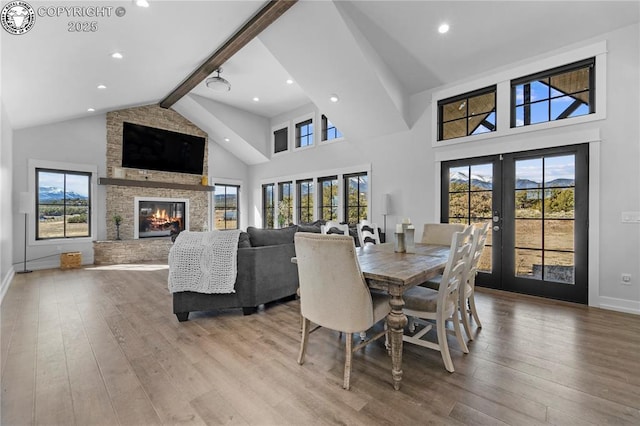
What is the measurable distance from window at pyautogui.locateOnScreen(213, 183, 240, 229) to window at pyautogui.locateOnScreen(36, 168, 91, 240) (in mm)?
2953

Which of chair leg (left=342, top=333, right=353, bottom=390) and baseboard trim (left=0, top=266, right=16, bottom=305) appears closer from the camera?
chair leg (left=342, top=333, right=353, bottom=390)

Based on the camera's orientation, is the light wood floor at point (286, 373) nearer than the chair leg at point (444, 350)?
Yes

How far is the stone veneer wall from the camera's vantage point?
6.62 metres

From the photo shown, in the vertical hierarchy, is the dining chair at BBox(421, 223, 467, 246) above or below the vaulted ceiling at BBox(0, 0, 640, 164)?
below

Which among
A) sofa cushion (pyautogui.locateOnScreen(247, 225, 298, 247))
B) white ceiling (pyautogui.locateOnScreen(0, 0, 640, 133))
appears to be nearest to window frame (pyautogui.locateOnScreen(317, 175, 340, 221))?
white ceiling (pyautogui.locateOnScreen(0, 0, 640, 133))

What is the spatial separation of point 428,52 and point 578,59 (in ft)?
5.80

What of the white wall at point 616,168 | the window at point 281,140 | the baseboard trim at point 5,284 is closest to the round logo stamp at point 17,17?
the baseboard trim at point 5,284

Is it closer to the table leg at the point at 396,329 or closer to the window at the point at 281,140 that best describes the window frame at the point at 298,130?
the window at the point at 281,140

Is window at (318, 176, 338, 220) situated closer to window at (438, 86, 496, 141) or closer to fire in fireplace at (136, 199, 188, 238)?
window at (438, 86, 496, 141)

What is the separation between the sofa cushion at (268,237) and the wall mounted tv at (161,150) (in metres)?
5.35

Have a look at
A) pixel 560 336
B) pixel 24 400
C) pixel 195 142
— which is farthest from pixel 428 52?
pixel 195 142

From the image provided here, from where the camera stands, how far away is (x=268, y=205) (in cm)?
852

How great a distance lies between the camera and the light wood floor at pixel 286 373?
160 centimetres

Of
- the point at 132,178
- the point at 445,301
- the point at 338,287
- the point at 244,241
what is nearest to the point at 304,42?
the point at 244,241
